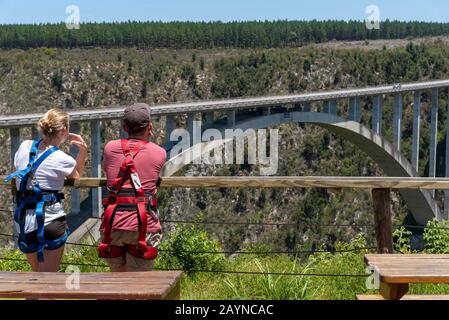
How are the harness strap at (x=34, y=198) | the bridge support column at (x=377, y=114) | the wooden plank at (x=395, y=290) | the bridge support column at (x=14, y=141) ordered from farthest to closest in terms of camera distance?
1. the bridge support column at (x=377, y=114)
2. the bridge support column at (x=14, y=141)
3. the harness strap at (x=34, y=198)
4. the wooden plank at (x=395, y=290)

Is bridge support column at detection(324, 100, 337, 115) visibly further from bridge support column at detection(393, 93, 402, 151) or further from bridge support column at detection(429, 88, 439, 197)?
bridge support column at detection(429, 88, 439, 197)

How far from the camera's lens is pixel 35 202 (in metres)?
4.42

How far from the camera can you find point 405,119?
65812mm

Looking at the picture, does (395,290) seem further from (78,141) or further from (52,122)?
(78,141)

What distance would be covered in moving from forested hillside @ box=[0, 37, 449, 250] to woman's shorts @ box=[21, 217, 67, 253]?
1885 inches

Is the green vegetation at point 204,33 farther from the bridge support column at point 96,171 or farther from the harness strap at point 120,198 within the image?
the harness strap at point 120,198

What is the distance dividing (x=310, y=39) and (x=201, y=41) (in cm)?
2045

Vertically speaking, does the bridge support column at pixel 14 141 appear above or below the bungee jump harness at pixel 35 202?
below

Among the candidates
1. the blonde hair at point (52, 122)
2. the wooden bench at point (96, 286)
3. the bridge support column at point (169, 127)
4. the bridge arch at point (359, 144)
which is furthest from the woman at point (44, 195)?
the bridge support column at point (169, 127)

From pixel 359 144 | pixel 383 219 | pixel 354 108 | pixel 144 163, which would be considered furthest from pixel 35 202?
pixel 359 144

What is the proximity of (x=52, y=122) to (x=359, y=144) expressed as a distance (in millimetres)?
36545

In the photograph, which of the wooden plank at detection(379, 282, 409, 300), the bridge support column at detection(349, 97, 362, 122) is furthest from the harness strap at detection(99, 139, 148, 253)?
the bridge support column at detection(349, 97, 362, 122)

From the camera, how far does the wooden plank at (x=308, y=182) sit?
5137 millimetres

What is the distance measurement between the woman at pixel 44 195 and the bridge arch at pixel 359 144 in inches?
812
